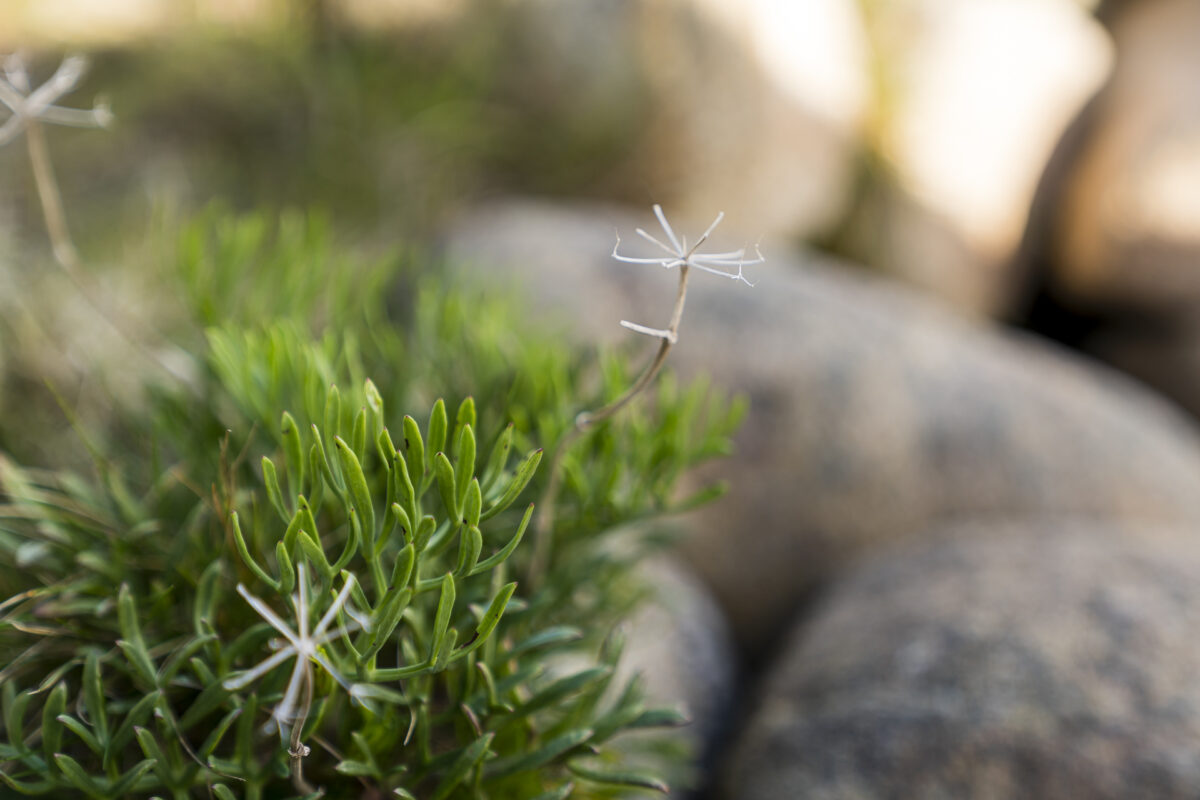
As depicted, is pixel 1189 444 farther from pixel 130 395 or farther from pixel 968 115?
pixel 130 395

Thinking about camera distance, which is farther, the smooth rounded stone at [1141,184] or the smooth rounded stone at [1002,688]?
the smooth rounded stone at [1141,184]

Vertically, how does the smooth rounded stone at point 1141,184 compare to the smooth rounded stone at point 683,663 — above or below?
above

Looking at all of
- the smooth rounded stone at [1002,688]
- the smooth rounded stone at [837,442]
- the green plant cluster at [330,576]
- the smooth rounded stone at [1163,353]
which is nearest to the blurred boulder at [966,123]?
the smooth rounded stone at [1163,353]

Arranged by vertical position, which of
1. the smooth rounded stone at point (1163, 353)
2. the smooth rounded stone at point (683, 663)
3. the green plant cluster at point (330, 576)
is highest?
the green plant cluster at point (330, 576)

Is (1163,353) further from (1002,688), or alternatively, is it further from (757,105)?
(1002,688)

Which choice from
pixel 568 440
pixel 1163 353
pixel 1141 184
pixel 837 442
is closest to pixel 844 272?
pixel 837 442

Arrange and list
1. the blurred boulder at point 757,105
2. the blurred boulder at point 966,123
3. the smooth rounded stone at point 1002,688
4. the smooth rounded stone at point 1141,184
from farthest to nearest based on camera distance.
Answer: the blurred boulder at point 966,123
the smooth rounded stone at point 1141,184
the blurred boulder at point 757,105
the smooth rounded stone at point 1002,688

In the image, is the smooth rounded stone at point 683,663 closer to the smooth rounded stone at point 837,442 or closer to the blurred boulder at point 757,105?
the smooth rounded stone at point 837,442
